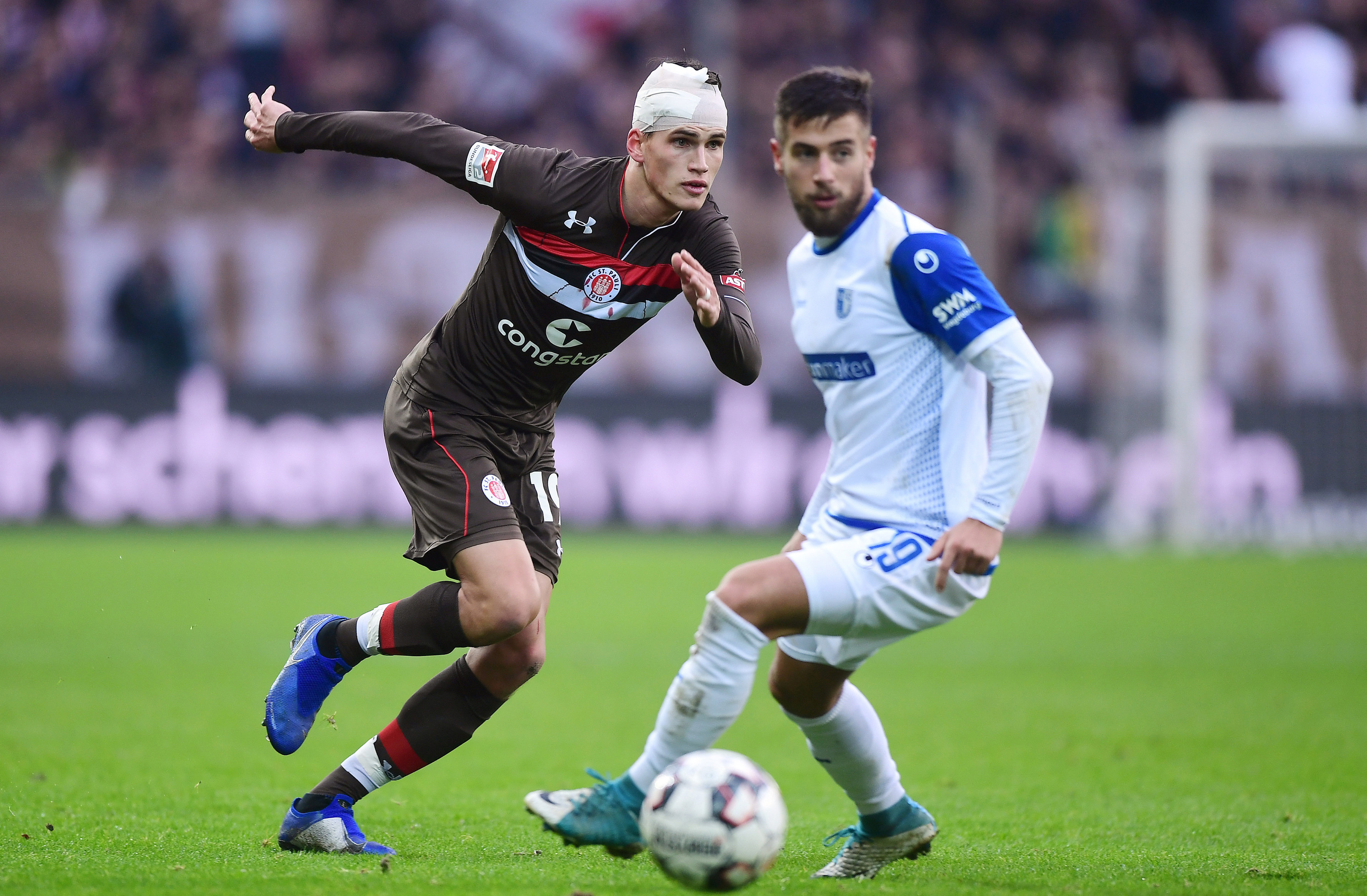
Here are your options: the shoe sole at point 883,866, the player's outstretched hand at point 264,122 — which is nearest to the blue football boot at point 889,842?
the shoe sole at point 883,866

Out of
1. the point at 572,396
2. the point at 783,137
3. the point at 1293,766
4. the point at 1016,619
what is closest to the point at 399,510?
the point at 572,396

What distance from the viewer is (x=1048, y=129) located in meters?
18.9

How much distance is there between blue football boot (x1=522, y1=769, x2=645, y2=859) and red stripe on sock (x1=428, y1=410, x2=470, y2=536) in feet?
3.09

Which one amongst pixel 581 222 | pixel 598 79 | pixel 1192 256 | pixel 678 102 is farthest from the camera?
pixel 598 79

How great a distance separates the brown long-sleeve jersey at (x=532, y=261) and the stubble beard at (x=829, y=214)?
324mm

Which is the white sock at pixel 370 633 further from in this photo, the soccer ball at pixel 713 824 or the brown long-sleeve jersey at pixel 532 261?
the soccer ball at pixel 713 824

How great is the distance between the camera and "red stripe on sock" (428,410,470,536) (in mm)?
4762

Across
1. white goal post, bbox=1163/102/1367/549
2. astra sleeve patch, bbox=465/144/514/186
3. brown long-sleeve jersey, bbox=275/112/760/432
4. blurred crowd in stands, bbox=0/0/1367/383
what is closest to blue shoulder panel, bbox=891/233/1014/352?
brown long-sleeve jersey, bbox=275/112/760/432

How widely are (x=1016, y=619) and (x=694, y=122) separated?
25.0 ft

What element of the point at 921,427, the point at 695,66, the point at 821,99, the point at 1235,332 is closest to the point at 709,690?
the point at 921,427

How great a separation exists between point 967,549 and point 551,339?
1540mm

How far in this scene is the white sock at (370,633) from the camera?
15.9ft

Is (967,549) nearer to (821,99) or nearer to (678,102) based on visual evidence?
(821,99)

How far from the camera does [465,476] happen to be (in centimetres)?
482
